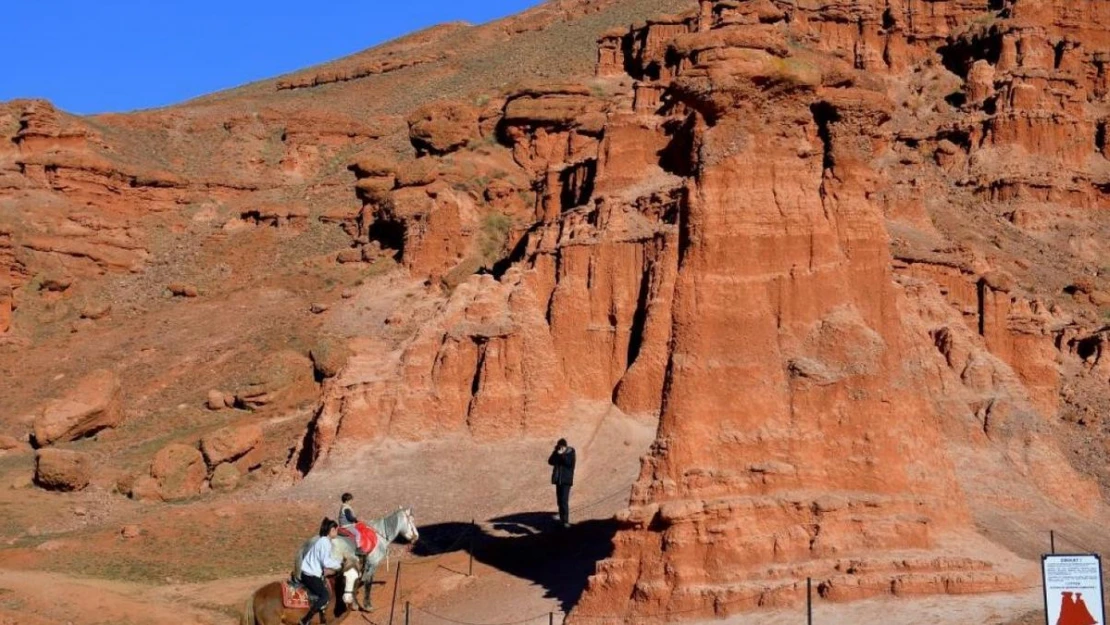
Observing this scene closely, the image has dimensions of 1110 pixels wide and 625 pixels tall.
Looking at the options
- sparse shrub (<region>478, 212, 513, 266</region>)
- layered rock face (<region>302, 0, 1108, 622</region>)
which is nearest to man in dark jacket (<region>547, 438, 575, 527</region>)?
layered rock face (<region>302, 0, 1108, 622</region>)

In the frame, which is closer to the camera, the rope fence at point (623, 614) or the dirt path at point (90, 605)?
the rope fence at point (623, 614)

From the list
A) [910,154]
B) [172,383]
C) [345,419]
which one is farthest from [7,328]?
[910,154]

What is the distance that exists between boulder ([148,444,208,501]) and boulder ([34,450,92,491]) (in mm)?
1573

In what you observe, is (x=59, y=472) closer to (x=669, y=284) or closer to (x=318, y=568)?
(x=669, y=284)

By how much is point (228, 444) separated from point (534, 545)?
1330cm

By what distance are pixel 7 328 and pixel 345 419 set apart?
26425 millimetres

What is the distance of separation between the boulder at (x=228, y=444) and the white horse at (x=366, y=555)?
16147mm

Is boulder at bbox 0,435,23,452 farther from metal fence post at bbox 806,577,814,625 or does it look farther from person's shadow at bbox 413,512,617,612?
metal fence post at bbox 806,577,814,625

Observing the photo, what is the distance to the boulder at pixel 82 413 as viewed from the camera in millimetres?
39562

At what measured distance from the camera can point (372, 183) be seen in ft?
186

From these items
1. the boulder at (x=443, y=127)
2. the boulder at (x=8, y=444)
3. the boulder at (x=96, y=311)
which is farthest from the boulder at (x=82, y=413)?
the boulder at (x=443, y=127)

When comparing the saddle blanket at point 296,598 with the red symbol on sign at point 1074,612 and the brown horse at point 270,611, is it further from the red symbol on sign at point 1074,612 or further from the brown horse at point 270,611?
the red symbol on sign at point 1074,612

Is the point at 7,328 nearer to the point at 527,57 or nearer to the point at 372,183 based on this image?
the point at 372,183

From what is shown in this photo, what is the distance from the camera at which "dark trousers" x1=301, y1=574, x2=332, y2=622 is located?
1623cm
